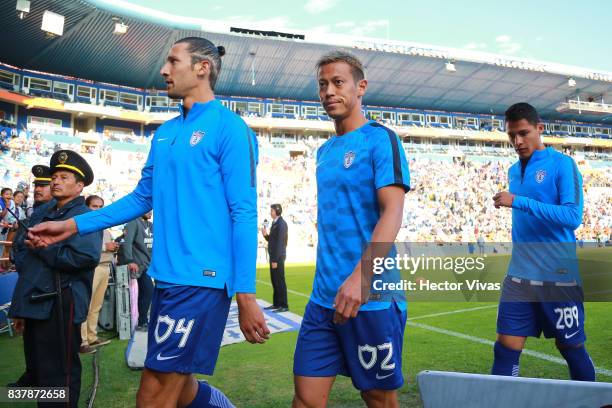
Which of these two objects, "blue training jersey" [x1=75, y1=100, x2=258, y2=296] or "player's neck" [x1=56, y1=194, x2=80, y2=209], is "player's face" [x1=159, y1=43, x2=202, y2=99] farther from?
"player's neck" [x1=56, y1=194, x2=80, y2=209]

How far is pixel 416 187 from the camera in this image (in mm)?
38062

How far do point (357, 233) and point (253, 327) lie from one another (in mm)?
648

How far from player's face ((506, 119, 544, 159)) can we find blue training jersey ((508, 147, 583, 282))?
0.06 m


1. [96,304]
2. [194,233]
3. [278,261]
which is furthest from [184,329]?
[278,261]

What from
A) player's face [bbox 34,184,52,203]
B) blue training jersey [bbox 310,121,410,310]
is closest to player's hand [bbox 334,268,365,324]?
blue training jersey [bbox 310,121,410,310]

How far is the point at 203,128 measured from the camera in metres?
2.20

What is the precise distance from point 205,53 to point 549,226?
2557 mm

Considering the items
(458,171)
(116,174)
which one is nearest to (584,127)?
(458,171)

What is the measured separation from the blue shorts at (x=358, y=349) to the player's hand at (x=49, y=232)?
133cm

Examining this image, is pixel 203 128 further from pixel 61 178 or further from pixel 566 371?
pixel 566 371

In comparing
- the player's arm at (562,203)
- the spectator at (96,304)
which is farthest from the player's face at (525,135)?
the spectator at (96,304)

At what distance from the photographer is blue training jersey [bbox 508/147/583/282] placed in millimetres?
3084

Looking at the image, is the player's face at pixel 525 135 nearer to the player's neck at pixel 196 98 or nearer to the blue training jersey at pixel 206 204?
the blue training jersey at pixel 206 204

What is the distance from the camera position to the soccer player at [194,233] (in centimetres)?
198
